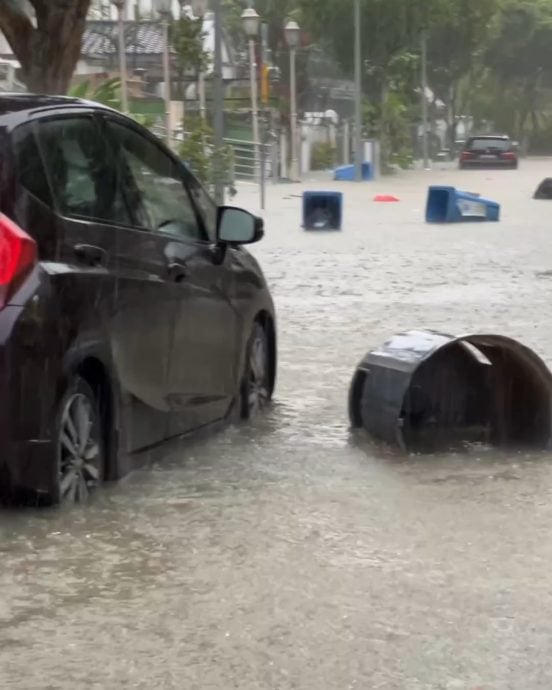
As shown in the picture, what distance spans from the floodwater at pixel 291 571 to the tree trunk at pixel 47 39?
4409 mm

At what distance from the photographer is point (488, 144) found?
65.6 metres

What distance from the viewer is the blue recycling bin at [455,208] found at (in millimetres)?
29312

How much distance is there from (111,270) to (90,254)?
0.21 meters

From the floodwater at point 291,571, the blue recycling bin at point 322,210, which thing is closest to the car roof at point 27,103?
the floodwater at point 291,571

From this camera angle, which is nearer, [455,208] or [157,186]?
[157,186]

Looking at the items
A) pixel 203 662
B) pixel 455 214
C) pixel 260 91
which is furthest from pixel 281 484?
pixel 260 91

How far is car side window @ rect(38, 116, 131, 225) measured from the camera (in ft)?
20.5

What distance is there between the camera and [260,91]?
5247 cm

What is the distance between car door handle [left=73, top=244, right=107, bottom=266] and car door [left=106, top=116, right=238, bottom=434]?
0.63 m

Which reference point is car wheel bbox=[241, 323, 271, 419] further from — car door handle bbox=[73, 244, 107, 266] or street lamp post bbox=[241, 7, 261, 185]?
street lamp post bbox=[241, 7, 261, 185]

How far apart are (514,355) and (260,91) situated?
45.1 meters

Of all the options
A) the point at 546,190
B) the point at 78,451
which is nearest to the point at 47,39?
the point at 78,451

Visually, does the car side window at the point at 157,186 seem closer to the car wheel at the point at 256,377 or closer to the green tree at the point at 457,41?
the car wheel at the point at 256,377

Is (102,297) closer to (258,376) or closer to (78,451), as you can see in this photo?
(78,451)
